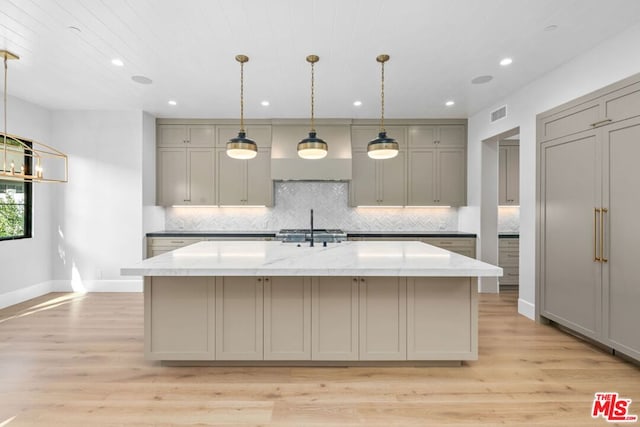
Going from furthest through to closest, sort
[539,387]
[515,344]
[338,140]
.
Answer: [338,140] → [515,344] → [539,387]

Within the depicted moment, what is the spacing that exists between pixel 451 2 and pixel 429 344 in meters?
2.57

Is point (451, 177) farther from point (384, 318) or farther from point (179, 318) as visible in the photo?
point (179, 318)

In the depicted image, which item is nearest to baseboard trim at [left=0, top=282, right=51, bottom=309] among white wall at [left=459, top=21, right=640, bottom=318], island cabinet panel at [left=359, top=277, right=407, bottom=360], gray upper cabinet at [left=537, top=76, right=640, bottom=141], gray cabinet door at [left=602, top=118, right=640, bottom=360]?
island cabinet panel at [left=359, top=277, right=407, bottom=360]

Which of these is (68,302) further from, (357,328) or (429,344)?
(429,344)

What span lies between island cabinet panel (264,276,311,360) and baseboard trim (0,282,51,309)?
4.03m

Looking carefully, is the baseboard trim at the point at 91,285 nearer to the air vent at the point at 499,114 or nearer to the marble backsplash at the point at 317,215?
the marble backsplash at the point at 317,215

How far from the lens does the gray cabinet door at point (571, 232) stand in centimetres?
300

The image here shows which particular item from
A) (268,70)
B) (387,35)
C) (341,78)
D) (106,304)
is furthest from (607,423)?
(106,304)

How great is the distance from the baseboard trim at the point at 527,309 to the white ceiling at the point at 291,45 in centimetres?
263

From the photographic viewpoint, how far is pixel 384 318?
2590mm

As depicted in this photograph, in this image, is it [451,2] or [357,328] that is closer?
[451,2]

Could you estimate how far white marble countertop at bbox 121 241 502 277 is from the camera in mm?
2250

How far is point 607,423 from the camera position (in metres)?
1.97

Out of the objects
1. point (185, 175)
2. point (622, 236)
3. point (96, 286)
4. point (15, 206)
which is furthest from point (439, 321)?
point (15, 206)
